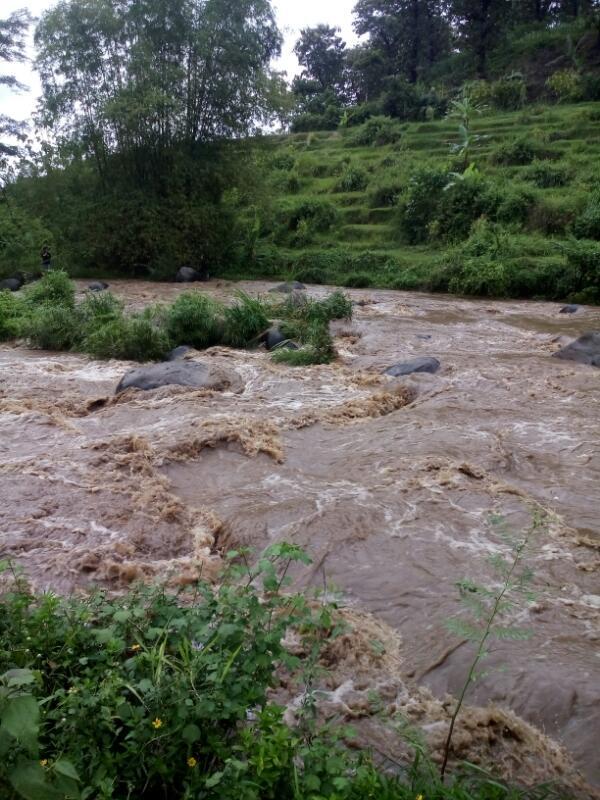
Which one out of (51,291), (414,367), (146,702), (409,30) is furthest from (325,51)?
(146,702)

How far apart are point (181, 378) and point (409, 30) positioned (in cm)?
3647

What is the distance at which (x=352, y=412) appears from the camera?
804cm

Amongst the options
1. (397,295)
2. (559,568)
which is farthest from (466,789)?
(397,295)

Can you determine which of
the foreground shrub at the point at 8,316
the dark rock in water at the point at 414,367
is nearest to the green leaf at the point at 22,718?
the dark rock in water at the point at 414,367

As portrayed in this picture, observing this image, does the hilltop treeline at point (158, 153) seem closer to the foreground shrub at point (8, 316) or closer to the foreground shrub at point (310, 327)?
the foreground shrub at point (8, 316)

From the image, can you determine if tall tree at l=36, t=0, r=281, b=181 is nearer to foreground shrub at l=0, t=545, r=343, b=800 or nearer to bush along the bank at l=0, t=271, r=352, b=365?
bush along the bank at l=0, t=271, r=352, b=365

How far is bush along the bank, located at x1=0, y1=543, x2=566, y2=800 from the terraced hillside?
14.0 meters

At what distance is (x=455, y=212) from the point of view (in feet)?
66.3

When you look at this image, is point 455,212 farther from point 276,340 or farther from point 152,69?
point 276,340

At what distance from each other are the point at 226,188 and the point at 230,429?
15.5 metres

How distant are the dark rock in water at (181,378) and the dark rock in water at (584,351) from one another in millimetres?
4566

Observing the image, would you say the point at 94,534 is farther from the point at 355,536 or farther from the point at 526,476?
the point at 526,476

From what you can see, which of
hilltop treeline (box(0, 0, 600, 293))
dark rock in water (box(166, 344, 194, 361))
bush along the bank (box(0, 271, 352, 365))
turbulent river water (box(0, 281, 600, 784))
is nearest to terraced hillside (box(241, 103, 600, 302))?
hilltop treeline (box(0, 0, 600, 293))

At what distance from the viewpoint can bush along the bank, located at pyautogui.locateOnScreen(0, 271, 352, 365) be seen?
1075cm
